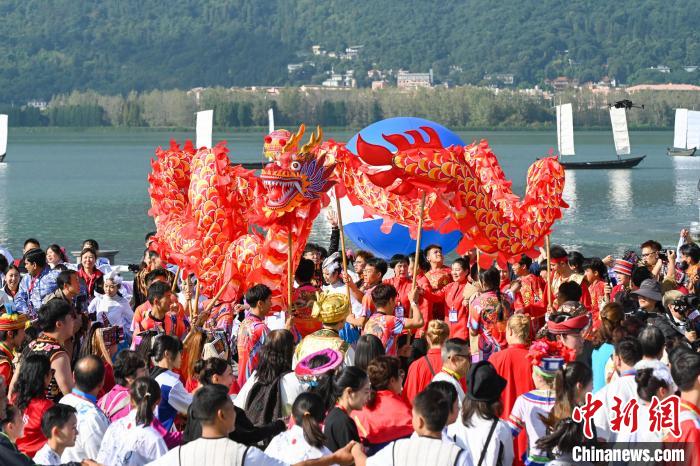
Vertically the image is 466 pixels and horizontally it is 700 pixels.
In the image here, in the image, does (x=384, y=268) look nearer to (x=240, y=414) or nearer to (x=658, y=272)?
(x=658, y=272)

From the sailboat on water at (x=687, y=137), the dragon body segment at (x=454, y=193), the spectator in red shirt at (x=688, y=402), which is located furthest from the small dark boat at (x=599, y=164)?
the spectator in red shirt at (x=688, y=402)

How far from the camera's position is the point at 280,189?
28.9ft

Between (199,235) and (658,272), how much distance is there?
430cm

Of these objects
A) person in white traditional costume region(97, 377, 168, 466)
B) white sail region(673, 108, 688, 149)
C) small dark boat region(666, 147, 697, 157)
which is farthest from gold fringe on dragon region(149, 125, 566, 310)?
small dark boat region(666, 147, 697, 157)

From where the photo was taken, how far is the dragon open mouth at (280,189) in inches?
346

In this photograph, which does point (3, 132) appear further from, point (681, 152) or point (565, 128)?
point (681, 152)

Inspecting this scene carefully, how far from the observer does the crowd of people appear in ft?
17.5

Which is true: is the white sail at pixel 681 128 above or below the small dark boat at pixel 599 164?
above

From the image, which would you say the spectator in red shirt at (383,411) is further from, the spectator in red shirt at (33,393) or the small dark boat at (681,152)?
the small dark boat at (681,152)

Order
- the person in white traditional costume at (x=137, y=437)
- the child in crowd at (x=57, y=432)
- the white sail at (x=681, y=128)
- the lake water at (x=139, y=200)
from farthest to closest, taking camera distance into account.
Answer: the white sail at (x=681, y=128) → the lake water at (x=139, y=200) → the person in white traditional costume at (x=137, y=437) → the child in crowd at (x=57, y=432)

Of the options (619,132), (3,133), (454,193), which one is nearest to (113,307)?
(454,193)

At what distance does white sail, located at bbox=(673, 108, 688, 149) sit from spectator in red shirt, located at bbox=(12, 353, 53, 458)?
8189cm

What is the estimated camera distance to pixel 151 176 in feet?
36.4

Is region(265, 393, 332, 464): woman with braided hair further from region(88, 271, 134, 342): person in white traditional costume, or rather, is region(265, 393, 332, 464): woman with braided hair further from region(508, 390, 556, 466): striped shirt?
region(88, 271, 134, 342): person in white traditional costume
